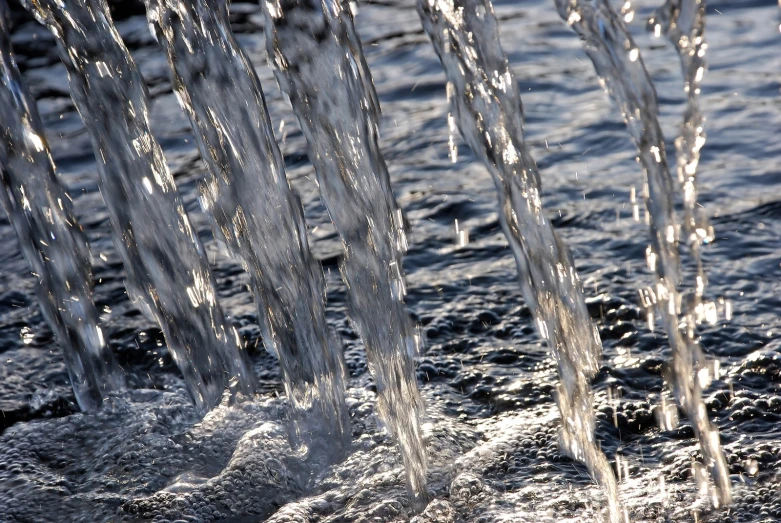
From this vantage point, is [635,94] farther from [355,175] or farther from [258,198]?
[258,198]

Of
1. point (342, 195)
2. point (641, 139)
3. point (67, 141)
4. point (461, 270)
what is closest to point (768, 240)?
point (641, 139)

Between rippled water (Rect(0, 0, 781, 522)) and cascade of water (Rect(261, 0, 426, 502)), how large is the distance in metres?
0.17

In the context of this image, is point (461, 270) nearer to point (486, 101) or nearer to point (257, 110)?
point (486, 101)

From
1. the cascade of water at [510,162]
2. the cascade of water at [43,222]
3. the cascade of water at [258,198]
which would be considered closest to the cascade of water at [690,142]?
the cascade of water at [510,162]

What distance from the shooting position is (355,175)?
9.66 feet

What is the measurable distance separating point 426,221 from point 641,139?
1238 mm

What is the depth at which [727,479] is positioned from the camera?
257 cm

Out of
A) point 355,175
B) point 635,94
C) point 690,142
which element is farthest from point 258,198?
point 690,142

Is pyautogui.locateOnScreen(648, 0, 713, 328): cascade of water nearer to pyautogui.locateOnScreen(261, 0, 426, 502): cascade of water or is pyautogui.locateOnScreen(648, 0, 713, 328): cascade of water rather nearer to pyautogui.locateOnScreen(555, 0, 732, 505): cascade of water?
pyautogui.locateOnScreen(555, 0, 732, 505): cascade of water

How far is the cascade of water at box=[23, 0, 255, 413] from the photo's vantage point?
325 cm

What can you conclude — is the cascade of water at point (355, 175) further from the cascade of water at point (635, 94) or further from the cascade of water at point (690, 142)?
the cascade of water at point (690, 142)

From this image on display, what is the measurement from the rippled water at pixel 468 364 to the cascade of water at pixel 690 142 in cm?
5

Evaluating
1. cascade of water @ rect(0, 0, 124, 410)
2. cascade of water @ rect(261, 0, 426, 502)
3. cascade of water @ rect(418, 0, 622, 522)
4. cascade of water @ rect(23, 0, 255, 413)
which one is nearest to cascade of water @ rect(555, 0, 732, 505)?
cascade of water @ rect(418, 0, 622, 522)

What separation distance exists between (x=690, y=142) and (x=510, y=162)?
1.66 meters
